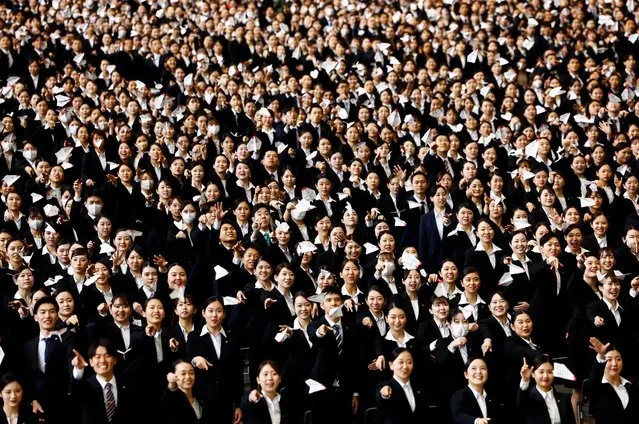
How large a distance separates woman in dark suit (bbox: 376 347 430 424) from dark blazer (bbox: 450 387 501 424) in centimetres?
21

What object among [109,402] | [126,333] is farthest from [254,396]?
[126,333]

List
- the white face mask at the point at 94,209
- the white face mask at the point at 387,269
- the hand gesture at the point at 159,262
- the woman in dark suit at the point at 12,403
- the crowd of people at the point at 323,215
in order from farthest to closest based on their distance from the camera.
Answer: the white face mask at the point at 94,209 → the hand gesture at the point at 159,262 → the white face mask at the point at 387,269 → the crowd of people at the point at 323,215 → the woman in dark suit at the point at 12,403

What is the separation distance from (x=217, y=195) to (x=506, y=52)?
6.10m

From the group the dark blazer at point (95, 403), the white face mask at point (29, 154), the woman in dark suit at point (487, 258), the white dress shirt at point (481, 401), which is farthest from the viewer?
the white face mask at point (29, 154)

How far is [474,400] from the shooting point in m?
5.56

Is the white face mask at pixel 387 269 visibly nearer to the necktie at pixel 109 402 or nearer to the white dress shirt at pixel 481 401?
the white dress shirt at pixel 481 401

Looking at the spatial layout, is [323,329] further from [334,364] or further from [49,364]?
[49,364]

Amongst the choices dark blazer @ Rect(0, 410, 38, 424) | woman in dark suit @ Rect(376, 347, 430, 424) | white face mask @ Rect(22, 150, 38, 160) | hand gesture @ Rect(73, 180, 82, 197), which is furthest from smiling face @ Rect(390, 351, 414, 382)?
white face mask @ Rect(22, 150, 38, 160)

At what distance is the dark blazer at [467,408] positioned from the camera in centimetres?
551

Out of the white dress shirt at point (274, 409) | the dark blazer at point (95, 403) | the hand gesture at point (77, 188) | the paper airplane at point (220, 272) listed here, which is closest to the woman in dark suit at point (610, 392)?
the white dress shirt at point (274, 409)

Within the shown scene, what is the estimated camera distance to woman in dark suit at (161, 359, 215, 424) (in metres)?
5.37

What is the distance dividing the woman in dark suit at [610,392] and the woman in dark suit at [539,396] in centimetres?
32

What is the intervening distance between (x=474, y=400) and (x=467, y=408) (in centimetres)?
7

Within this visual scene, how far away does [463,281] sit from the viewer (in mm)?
6668
